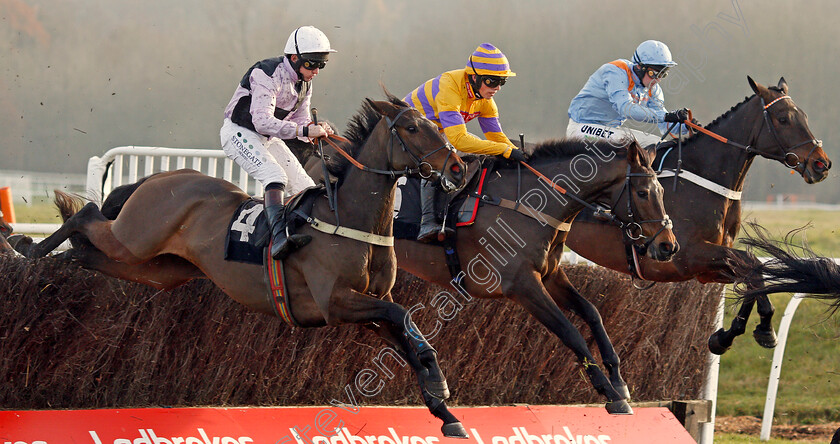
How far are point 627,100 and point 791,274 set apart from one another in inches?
87.8

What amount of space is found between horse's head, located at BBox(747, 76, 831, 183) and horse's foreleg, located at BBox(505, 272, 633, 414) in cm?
177

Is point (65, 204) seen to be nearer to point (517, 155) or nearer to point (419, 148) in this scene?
point (419, 148)

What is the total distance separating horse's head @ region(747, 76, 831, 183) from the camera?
18.7ft

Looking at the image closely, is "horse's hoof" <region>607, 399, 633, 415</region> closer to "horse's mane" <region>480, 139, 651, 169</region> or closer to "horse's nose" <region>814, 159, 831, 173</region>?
"horse's mane" <region>480, 139, 651, 169</region>

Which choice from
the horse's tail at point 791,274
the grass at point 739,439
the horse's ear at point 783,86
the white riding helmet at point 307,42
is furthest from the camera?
the grass at point 739,439

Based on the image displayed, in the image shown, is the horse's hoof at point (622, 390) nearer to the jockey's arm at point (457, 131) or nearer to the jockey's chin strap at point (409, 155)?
the jockey's arm at point (457, 131)

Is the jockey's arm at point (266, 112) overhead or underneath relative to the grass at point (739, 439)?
overhead

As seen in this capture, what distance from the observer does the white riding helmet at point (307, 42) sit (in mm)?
4848

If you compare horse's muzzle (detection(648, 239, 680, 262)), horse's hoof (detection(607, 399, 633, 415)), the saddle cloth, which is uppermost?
horse's muzzle (detection(648, 239, 680, 262))

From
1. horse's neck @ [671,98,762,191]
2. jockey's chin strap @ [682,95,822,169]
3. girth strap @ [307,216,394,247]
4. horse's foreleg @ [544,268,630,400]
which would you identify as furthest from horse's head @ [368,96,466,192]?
jockey's chin strap @ [682,95,822,169]

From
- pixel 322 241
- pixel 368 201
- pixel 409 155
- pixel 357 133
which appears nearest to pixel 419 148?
pixel 409 155

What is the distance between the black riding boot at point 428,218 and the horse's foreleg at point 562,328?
57 cm

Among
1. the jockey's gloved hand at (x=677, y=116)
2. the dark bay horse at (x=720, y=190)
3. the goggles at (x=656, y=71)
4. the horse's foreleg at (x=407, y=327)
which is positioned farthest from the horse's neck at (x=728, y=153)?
the horse's foreleg at (x=407, y=327)

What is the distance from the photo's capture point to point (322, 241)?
4.62m
